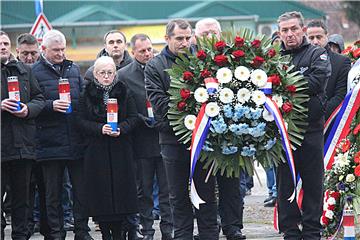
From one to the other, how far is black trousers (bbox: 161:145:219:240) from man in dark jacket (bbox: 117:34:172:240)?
1.42 m

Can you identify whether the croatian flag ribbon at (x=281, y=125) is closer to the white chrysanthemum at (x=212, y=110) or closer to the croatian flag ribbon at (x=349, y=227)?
the white chrysanthemum at (x=212, y=110)

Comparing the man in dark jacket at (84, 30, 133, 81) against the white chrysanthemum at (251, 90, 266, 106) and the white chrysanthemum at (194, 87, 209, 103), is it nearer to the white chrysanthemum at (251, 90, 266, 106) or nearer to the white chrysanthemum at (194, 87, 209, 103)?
the white chrysanthemum at (194, 87, 209, 103)

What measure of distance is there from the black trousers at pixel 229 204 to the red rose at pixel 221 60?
62.2 inches

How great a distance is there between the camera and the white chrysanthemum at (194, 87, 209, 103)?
8898 millimetres

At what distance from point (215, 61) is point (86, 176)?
2.22 meters

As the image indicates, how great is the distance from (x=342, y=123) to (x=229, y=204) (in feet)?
4.85

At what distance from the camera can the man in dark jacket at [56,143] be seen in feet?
35.1

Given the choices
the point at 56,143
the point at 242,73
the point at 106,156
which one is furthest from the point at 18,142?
the point at 242,73

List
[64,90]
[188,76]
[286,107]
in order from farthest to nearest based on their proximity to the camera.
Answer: [64,90] → [188,76] → [286,107]

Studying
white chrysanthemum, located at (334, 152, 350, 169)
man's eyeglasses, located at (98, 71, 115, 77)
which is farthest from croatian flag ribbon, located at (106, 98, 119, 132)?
white chrysanthemum, located at (334, 152, 350, 169)

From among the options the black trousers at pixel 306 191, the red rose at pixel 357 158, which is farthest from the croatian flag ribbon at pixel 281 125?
the red rose at pixel 357 158

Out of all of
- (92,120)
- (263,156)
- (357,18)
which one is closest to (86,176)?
(92,120)

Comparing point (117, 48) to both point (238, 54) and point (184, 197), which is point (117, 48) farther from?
point (238, 54)

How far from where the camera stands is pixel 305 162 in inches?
372
